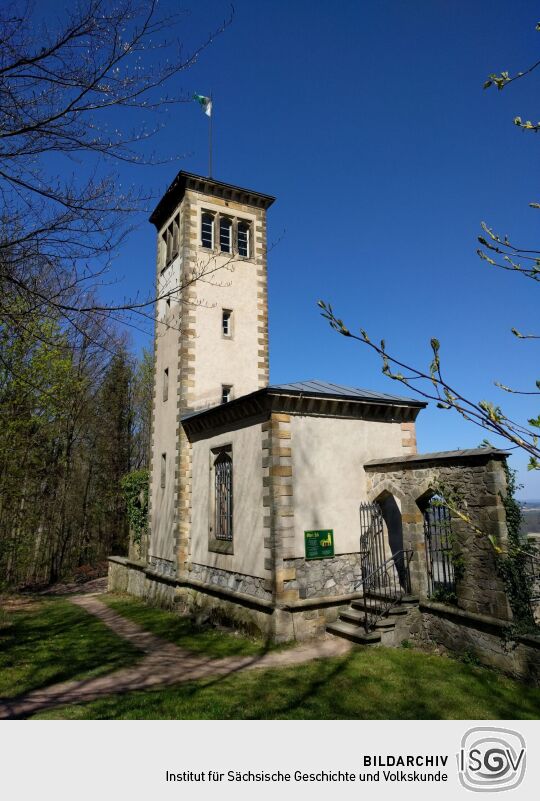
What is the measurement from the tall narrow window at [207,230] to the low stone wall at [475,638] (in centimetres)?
1371

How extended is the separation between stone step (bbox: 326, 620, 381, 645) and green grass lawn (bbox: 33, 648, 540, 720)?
2.38 feet

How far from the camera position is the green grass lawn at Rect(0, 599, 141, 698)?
9062mm

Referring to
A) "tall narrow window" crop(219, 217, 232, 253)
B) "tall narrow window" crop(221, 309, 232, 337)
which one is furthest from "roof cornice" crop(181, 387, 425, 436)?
"tall narrow window" crop(219, 217, 232, 253)

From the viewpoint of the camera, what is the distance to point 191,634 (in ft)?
41.8

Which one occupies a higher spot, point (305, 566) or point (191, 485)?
point (191, 485)

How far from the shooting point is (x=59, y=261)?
587 cm

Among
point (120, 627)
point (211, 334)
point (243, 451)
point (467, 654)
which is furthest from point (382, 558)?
point (211, 334)

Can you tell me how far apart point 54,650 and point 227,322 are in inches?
437

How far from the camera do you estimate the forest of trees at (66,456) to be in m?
21.4

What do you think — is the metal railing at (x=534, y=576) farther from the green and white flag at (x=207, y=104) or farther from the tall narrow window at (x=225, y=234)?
the green and white flag at (x=207, y=104)

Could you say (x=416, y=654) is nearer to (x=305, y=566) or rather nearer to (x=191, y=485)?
(x=305, y=566)

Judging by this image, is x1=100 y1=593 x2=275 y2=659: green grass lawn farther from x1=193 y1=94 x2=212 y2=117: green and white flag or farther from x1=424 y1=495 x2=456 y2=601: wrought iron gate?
x1=193 y1=94 x2=212 y2=117: green and white flag

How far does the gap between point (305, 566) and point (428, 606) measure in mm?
2717
